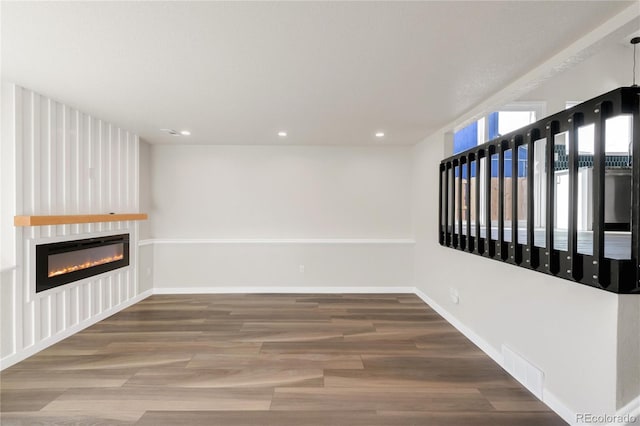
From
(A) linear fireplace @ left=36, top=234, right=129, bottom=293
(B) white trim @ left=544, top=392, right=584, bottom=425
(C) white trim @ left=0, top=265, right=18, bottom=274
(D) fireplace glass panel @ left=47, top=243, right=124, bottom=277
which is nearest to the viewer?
(B) white trim @ left=544, top=392, right=584, bottom=425

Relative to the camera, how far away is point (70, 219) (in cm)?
299

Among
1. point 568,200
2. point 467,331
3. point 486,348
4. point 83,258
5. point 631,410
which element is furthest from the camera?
point 83,258

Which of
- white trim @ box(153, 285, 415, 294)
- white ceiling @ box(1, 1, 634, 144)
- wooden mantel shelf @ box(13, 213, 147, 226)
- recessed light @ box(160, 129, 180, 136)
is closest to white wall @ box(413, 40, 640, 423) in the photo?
white ceiling @ box(1, 1, 634, 144)

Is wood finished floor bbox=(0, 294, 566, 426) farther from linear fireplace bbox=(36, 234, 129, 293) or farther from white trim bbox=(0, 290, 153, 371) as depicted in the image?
linear fireplace bbox=(36, 234, 129, 293)

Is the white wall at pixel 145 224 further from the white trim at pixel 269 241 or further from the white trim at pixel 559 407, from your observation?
the white trim at pixel 559 407

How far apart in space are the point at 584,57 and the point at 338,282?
3917 mm

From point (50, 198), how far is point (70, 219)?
0.87 ft

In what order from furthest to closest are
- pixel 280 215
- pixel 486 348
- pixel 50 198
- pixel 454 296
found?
pixel 280 215
pixel 454 296
pixel 50 198
pixel 486 348

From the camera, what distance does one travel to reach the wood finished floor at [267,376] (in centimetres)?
197

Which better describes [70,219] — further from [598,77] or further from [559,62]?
[598,77]

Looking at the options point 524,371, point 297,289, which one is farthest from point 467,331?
point 297,289

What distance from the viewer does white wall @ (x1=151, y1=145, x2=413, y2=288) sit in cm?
479

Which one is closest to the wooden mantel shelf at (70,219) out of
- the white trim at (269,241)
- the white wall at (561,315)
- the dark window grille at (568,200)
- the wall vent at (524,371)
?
the white trim at (269,241)

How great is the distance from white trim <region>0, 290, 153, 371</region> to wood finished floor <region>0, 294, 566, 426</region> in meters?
0.07
